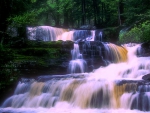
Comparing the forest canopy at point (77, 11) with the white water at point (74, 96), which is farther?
the forest canopy at point (77, 11)

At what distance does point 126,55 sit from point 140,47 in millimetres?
1066

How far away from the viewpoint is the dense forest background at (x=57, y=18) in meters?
13.4

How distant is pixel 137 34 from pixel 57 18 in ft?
72.5

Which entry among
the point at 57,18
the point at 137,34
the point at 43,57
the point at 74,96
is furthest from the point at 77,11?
the point at 74,96

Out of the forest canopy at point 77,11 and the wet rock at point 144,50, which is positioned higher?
the forest canopy at point 77,11

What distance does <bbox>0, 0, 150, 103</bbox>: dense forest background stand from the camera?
13.4 m

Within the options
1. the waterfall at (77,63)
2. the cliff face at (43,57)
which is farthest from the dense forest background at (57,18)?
the waterfall at (77,63)

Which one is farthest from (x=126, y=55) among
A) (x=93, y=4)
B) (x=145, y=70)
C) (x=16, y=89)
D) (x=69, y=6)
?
(x=69, y=6)

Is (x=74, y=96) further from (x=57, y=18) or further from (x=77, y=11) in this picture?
(x=57, y=18)

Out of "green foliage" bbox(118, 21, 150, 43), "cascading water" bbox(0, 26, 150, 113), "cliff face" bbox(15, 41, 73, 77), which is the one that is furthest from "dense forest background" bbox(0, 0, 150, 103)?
"cascading water" bbox(0, 26, 150, 113)

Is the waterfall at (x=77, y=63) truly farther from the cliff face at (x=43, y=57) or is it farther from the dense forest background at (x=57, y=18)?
the dense forest background at (x=57, y=18)

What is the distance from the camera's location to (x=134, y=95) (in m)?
10.2

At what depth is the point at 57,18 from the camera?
39.8m

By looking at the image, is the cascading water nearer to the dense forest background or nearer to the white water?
the white water
